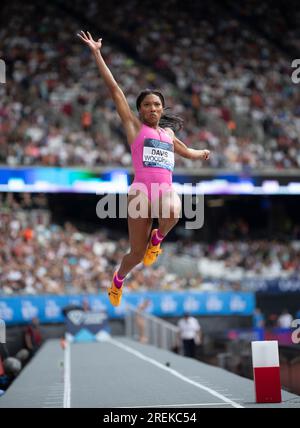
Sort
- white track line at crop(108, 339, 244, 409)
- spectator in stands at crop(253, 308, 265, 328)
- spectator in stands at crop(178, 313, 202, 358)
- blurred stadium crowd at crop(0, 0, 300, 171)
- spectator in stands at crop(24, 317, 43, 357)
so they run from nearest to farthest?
white track line at crop(108, 339, 244, 409) < spectator in stands at crop(178, 313, 202, 358) < spectator in stands at crop(24, 317, 43, 357) < spectator in stands at crop(253, 308, 265, 328) < blurred stadium crowd at crop(0, 0, 300, 171)

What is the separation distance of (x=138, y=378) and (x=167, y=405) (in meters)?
3.37

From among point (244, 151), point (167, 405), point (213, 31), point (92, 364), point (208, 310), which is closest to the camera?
point (167, 405)

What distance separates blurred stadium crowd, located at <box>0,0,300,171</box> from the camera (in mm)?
27469

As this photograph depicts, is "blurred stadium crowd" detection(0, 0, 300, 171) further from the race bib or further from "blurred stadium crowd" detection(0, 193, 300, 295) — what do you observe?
the race bib

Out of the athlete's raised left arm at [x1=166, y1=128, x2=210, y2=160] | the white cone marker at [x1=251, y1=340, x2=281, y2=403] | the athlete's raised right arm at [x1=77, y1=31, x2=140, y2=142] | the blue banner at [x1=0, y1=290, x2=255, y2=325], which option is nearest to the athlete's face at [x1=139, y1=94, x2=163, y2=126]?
the athlete's raised right arm at [x1=77, y1=31, x2=140, y2=142]

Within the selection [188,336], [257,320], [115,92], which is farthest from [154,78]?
[115,92]

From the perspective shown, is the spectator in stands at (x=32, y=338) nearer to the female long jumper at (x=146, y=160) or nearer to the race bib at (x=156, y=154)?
the female long jumper at (x=146, y=160)

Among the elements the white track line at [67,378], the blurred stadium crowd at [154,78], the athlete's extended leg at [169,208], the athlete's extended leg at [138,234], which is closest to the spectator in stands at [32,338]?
the white track line at [67,378]

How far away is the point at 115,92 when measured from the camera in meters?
7.50

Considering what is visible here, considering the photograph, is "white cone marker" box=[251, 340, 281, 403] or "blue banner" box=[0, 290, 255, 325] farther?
"blue banner" box=[0, 290, 255, 325]

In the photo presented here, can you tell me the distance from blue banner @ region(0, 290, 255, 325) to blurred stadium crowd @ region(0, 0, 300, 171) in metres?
4.88
